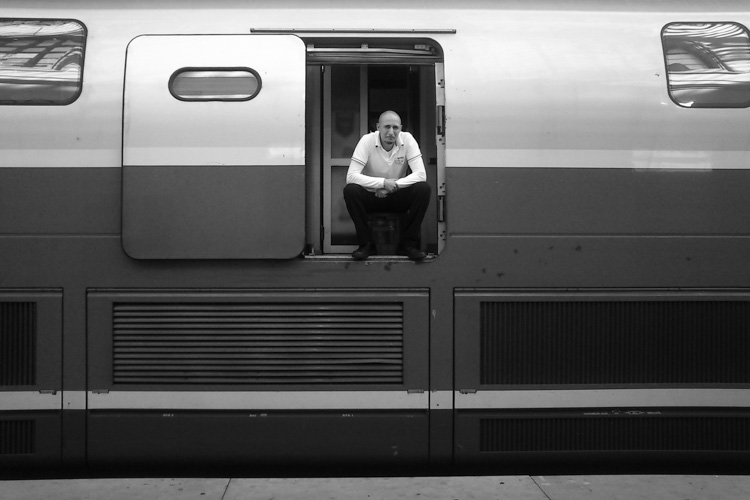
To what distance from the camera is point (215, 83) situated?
12.0 feet

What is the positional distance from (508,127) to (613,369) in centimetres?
152

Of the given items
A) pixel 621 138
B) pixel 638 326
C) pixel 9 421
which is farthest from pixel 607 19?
pixel 9 421

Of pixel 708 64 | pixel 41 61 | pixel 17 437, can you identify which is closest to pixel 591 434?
pixel 708 64

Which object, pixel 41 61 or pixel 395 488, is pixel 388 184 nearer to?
pixel 395 488

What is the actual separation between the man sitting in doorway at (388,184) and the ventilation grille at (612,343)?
698 mm

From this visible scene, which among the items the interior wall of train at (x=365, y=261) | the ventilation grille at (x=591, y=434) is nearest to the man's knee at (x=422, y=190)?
the interior wall of train at (x=365, y=261)

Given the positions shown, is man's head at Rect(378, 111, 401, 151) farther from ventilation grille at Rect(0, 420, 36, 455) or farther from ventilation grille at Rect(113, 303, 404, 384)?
ventilation grille at Rect(0, 420, 36, 455)

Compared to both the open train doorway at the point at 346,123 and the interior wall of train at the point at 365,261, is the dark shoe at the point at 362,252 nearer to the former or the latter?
the interior wall of train at the point at 365,261

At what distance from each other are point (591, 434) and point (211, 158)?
2.68 m

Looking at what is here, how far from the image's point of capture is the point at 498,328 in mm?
3732

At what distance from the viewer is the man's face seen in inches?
163

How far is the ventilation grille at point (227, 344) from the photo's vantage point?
3.67m

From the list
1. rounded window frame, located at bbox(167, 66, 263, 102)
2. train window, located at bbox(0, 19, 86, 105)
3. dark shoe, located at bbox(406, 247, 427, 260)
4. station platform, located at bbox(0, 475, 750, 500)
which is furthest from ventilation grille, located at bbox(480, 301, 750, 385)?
train window, located at bbox(0, 19, 86, 105)

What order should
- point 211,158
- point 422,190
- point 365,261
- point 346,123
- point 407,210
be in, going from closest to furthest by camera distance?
point 211,158, point 365,261, point 422,190, point 407,210, point 346,123
